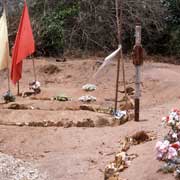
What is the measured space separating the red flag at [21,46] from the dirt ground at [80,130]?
0.53 m

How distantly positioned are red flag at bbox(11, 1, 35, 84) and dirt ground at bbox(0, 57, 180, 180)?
53 centimetres

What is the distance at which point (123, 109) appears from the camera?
29.4 feet

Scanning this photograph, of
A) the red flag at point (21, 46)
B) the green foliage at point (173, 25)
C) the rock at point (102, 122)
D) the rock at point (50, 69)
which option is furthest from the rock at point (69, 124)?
the green foliage at point (173, 25)

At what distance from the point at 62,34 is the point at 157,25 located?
8.21 feet

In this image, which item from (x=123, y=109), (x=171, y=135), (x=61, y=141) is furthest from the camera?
(x=123, y=109)

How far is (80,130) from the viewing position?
24.4 feet

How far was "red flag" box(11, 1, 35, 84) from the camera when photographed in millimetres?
9195

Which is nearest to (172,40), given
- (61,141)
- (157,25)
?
(157,25)

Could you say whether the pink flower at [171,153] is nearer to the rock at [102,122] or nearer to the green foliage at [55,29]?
the rock at [102,122]

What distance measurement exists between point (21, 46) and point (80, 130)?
2414 mm

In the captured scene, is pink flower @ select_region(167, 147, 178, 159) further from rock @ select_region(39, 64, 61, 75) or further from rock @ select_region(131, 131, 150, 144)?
rock @ select_region(39, 64, 61, 75)

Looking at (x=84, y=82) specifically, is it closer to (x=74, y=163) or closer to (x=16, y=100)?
(x=16, y=100)

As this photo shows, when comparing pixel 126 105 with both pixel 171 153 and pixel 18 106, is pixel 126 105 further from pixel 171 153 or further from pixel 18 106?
pixel 171 153

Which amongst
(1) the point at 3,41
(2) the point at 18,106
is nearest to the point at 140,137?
(2) the point at 18,106
